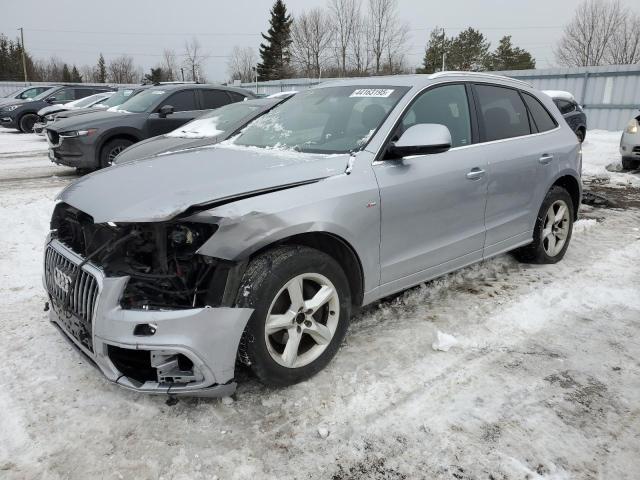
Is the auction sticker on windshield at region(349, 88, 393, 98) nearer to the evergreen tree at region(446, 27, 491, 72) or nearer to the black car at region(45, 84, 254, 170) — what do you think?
the black car at region(45, 84, 254, 170)

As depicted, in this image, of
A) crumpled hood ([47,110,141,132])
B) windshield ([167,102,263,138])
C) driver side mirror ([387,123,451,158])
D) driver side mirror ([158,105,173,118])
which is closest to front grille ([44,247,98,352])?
driver side mirror ([387,123,451,158])

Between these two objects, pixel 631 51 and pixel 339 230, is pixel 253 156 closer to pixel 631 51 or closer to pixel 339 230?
pixel 339 230

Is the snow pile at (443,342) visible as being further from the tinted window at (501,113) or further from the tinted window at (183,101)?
the tinted window at (183,101)

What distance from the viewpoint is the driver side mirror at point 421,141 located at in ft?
10.4

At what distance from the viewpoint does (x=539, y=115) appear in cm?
473

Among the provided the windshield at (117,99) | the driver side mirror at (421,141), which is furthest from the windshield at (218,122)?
the windshield at (117,99)

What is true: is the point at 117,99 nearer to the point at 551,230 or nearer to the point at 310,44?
the point at 551,230

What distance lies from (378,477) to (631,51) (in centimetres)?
5194

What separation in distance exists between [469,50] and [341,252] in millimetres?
61305

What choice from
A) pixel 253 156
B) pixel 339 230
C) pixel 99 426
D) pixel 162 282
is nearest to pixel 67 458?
pixel 99 426

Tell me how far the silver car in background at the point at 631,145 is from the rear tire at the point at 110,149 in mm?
9984

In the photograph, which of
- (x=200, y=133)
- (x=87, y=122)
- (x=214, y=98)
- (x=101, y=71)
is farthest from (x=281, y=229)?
(x=101, y=71)

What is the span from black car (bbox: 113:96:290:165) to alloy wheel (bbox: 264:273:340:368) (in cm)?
427

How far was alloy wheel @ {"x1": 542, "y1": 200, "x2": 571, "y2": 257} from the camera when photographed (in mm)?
4836
